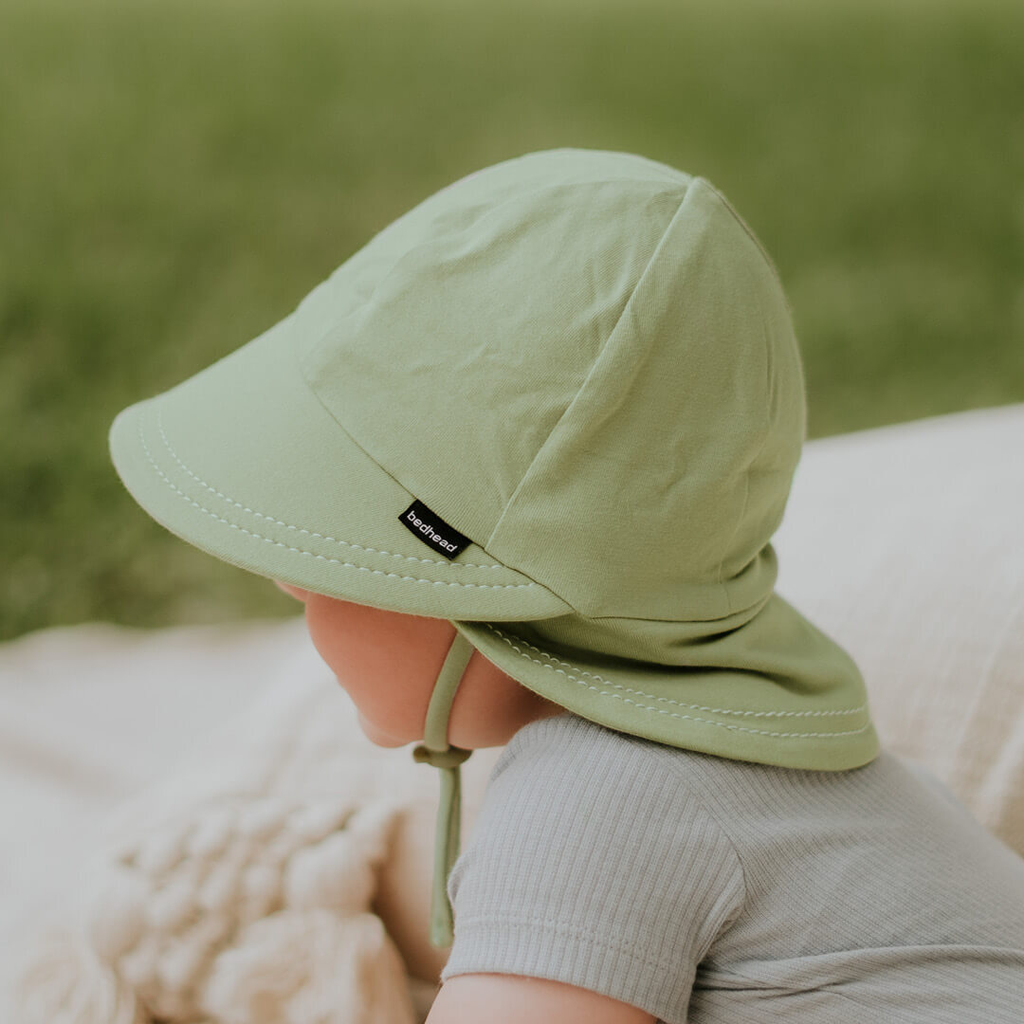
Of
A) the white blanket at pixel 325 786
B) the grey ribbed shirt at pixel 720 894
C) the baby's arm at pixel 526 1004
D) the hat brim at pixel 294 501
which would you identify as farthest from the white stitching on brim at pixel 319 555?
the white blanket at pixel 325 786

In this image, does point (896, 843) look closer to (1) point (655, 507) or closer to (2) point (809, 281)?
(1) point (655, 507)

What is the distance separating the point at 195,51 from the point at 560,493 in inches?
81.2

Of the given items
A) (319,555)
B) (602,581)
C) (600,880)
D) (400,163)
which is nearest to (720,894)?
(600,880)

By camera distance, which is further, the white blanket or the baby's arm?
the white blanket

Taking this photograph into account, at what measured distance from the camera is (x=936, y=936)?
74 cm

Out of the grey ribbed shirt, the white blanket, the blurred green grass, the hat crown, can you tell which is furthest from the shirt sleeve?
the blurred green grass

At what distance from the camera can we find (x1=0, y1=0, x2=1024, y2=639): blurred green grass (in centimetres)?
208

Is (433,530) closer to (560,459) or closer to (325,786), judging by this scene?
(560,459)

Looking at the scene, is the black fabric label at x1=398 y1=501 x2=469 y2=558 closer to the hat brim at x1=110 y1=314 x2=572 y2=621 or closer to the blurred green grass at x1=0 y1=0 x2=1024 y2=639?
the hat brim at x1=110 y1=314 x2=572 y2=621

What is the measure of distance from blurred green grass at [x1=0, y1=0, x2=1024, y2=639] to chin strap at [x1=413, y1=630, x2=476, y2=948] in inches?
40.4

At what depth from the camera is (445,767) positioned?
2.94 feet

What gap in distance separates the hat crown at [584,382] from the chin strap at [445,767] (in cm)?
12

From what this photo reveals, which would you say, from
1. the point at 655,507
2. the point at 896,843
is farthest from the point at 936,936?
the point at 655,507

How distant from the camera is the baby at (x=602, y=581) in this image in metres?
0.66
